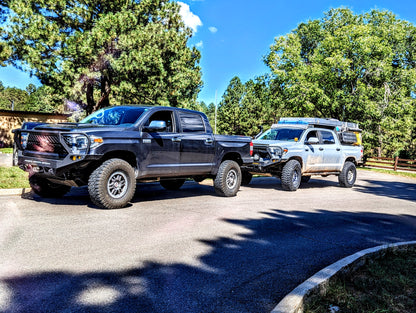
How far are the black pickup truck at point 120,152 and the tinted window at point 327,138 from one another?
5.20 metres

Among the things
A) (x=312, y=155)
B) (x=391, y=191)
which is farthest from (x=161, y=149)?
(x=391, y=191)

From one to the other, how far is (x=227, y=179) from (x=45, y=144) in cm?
447

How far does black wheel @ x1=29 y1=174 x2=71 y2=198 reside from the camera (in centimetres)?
751

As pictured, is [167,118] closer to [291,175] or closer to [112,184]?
[112,184]

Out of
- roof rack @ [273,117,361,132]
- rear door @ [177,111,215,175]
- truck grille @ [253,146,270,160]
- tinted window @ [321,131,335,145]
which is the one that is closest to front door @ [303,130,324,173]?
tinted window @ [321,131,335,145]

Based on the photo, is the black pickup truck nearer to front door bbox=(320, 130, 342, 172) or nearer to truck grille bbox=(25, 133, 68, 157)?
truck grille bbox=(25, 133, 68, 157)

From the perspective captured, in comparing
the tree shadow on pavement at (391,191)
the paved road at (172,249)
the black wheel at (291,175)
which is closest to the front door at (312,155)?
the black wheel at (291,175)

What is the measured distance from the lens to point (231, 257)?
443 centimetres

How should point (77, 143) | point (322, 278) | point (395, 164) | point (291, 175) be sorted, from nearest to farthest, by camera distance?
point (322, 278)
point (77, 143)
point (291, 175)
point (395, 164)

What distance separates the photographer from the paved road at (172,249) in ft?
10.4

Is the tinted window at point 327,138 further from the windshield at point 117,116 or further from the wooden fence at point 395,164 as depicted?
the wooden fence at point 395,164

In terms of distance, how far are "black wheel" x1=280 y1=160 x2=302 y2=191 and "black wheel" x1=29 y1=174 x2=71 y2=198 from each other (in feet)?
20.9

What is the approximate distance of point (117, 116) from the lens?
25.0ft

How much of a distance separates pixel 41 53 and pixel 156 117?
1486 cm
